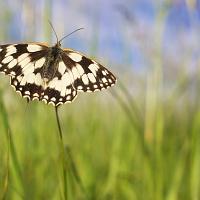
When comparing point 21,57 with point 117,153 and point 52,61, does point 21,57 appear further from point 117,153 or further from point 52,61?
point 117,153

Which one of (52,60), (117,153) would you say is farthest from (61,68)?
(117,153)

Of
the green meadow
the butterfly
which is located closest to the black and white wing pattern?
the butterfly

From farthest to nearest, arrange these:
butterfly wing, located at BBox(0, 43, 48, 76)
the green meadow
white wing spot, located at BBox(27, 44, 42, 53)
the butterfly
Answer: the green meadow, white wing spot, located at BBox(27, 44, 42, 53), butterfly wing, located at BBox(0, 43, 48, 76), the butterfly

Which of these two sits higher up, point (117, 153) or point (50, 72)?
point (50, 72)

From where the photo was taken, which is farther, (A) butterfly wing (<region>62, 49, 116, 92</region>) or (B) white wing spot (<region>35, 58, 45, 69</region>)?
(B) white wing spot (<region>35, 58, 45, 69</region>)

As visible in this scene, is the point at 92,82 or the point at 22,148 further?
the point at 22,148

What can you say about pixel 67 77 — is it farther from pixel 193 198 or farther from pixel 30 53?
pixel 193 198

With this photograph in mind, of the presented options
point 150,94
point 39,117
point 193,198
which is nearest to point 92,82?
point 193,198

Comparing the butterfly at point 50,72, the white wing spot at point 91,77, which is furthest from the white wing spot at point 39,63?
the white wing spot at point 91,77

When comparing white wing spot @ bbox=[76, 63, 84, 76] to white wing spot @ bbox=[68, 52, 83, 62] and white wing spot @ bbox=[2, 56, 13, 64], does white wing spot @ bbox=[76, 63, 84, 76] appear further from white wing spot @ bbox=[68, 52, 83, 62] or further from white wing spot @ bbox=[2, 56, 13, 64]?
white wing spot @ bbox=[2, 56, 13, 64]
